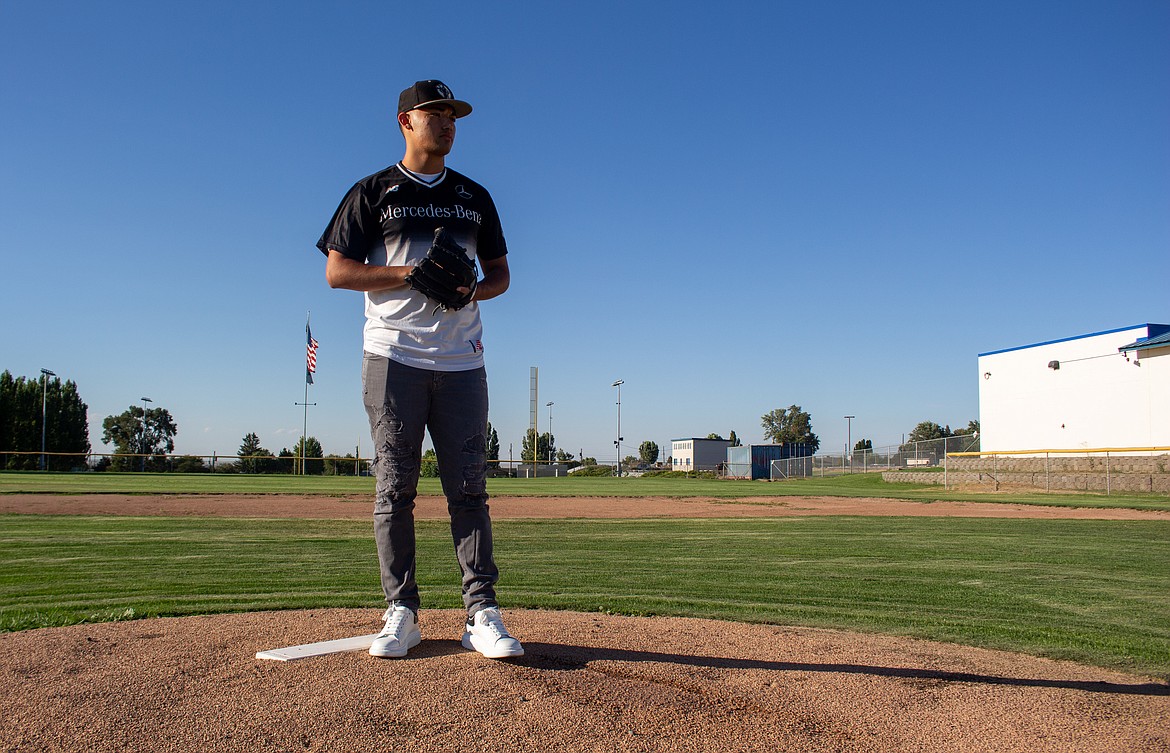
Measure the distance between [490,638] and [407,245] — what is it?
1626mm

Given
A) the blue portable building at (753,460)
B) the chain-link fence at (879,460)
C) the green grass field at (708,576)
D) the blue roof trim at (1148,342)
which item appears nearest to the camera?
the green grass field at (708,576)

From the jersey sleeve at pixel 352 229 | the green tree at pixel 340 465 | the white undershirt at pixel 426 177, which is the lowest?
the green tree at pixel 340 465

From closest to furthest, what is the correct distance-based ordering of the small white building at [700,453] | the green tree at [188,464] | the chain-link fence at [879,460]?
the chain-link fence at [879,460], the green tree at [188,464], the small white building at [700,453]

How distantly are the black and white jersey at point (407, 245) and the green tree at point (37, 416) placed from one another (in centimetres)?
6597

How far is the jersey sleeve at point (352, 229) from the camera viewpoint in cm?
332

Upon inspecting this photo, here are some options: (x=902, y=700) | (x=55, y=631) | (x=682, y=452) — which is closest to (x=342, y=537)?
(x=55, y=631)

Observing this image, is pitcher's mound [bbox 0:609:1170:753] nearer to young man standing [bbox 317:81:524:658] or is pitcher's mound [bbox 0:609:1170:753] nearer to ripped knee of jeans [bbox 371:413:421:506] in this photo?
young man standing [bbox 317:81:524:658]

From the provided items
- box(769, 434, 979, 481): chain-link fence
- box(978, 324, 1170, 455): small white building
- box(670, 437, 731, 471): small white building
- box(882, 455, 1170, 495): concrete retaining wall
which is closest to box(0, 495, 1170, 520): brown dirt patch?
box(882, 455, 1170, 495): concrete retaining wall

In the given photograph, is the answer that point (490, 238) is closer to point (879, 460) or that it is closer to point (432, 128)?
point (432, 128)

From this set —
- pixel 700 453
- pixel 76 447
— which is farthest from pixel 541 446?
pixel 76 447

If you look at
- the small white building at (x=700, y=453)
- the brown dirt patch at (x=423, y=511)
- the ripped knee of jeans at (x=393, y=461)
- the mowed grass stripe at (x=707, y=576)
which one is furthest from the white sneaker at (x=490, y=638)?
the small white building at (x=700, y=453)

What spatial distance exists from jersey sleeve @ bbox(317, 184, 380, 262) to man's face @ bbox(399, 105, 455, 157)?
0.33 meters

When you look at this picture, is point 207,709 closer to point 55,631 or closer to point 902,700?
point 55,631

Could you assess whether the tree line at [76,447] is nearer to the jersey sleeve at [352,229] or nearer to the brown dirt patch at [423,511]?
the brown dirt patch at [423,511]
